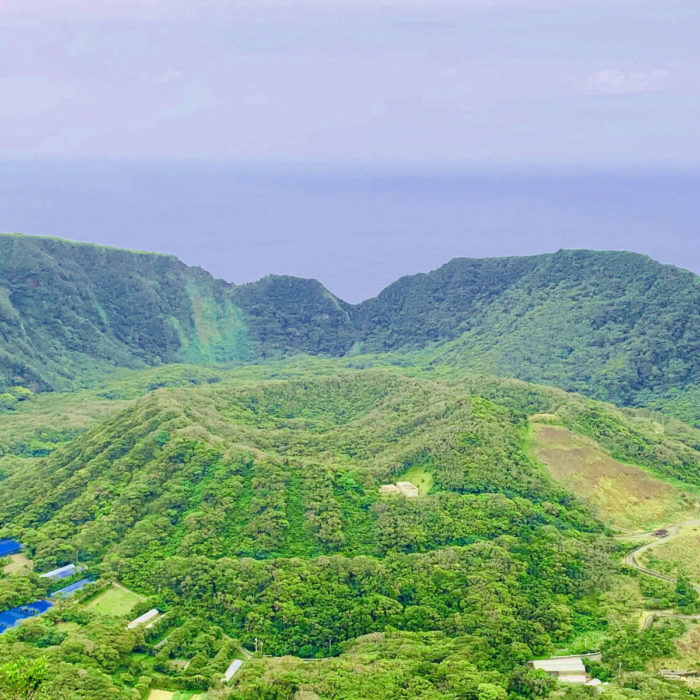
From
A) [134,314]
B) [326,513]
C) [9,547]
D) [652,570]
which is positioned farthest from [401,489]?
[134,314]

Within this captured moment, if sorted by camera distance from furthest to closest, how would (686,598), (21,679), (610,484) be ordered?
(610,484)
(686,598)
(21,679)

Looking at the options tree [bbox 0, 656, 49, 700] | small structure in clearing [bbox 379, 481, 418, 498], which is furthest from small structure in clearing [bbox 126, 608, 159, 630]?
small structure in clearing [bbox 379, 481, 418, 498]

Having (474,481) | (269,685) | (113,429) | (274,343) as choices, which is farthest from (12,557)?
(274,343)

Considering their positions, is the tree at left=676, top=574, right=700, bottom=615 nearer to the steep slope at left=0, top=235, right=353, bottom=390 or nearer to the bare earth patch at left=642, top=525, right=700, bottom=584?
the bare earth patch at left=642, top=525, right=700, bottom=584

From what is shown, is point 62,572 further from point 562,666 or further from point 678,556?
point 678,556

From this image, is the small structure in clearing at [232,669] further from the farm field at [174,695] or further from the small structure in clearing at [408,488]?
the small structure in clearing at [408,488]

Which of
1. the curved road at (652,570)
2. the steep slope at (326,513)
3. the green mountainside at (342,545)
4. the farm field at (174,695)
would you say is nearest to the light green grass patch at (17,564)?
the green mountainside at (342,545)

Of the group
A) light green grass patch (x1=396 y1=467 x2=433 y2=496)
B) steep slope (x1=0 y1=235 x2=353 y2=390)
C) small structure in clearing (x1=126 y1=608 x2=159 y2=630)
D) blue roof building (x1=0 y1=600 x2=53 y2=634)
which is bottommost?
blue roof building (x1=0 y1=600 x2=53 y2=634)
